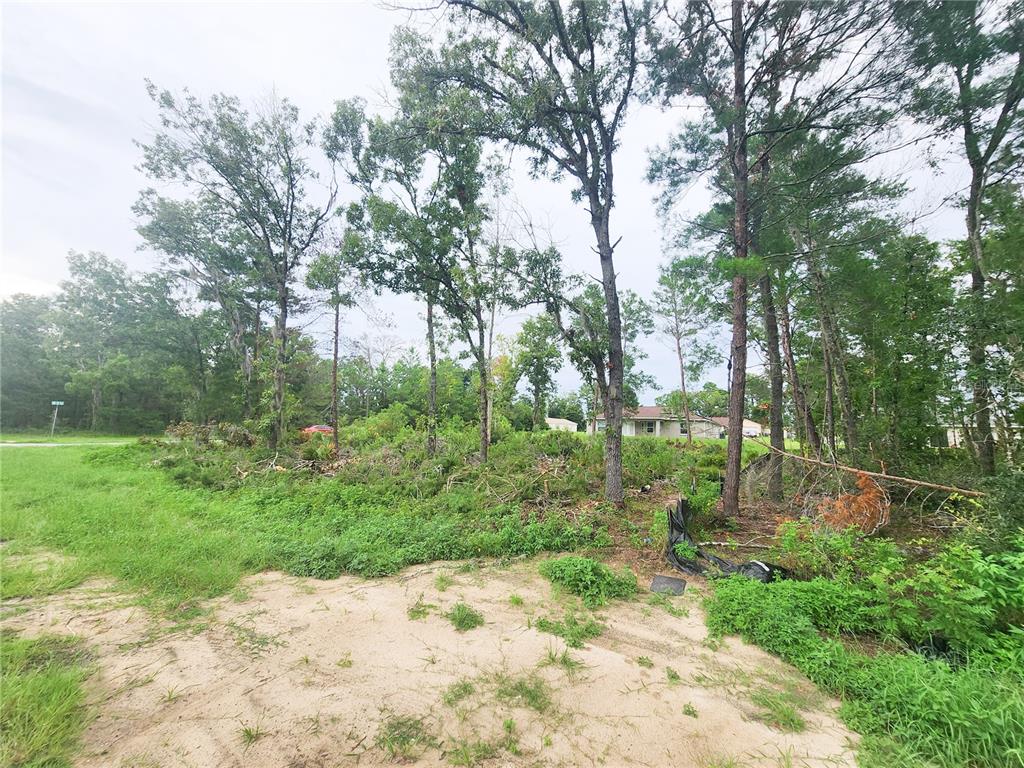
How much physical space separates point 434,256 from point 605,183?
4.89 m

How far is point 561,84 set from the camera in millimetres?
6434

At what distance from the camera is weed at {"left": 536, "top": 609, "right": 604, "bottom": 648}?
121 inches

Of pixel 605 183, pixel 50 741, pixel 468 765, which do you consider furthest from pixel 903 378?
pixel 50 741

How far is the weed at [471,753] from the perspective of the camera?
1.94m

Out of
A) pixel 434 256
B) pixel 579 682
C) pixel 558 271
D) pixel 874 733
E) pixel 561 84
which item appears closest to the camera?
pixel 874 733

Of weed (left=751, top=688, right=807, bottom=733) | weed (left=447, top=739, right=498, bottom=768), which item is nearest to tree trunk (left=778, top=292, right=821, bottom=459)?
weed (left=751, top=688, right=807, bottom=733)

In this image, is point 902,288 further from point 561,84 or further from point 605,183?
point 561,84

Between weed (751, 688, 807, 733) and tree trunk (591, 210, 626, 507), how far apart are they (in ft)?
14.8

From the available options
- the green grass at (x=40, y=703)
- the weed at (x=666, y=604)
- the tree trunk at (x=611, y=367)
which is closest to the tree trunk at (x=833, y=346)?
the tree trunk at (x=611, y=367)

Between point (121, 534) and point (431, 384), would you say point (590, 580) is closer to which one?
point (121, 534)

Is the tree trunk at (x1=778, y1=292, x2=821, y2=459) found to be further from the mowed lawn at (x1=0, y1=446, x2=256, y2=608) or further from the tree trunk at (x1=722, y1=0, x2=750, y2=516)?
the mowed lawn at (x1=0, y1=446, x2=256, y2=608)

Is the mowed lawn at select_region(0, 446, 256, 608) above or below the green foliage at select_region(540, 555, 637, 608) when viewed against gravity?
above

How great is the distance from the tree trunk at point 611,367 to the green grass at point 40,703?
672 centimetres

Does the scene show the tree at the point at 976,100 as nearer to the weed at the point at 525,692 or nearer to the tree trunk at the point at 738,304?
the tree trunk at the point at 738,304
